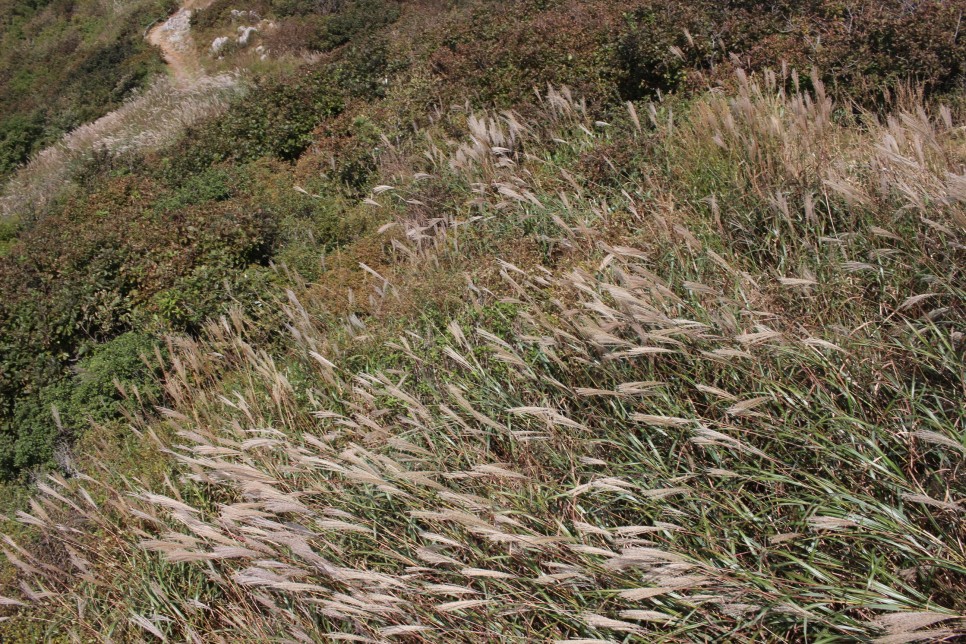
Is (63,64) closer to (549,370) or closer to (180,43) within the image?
(180,43)

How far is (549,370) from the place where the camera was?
3285mm

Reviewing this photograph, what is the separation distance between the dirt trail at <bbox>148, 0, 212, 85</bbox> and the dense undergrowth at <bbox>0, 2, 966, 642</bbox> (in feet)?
49.0

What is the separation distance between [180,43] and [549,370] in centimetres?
2523

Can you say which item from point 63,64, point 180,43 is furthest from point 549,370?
point 63,64

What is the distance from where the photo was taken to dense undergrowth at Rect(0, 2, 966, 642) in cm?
222

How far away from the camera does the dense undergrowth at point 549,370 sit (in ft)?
7.29

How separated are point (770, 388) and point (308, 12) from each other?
2022 cm

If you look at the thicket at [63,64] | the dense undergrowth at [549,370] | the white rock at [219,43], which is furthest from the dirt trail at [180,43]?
the dense undergrowth at [549,370]

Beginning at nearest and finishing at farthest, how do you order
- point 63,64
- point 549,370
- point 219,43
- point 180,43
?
point 549,370, point 219,43, point 180,43, point 63,64

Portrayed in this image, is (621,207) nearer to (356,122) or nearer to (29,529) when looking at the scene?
(29,529)

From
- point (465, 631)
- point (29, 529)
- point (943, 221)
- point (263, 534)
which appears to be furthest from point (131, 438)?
point (943, 221)

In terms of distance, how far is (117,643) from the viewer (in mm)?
3051

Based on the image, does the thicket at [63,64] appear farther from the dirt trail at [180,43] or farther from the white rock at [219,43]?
the white rock at [219,43]

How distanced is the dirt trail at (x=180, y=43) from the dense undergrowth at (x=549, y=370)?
49.0ft
